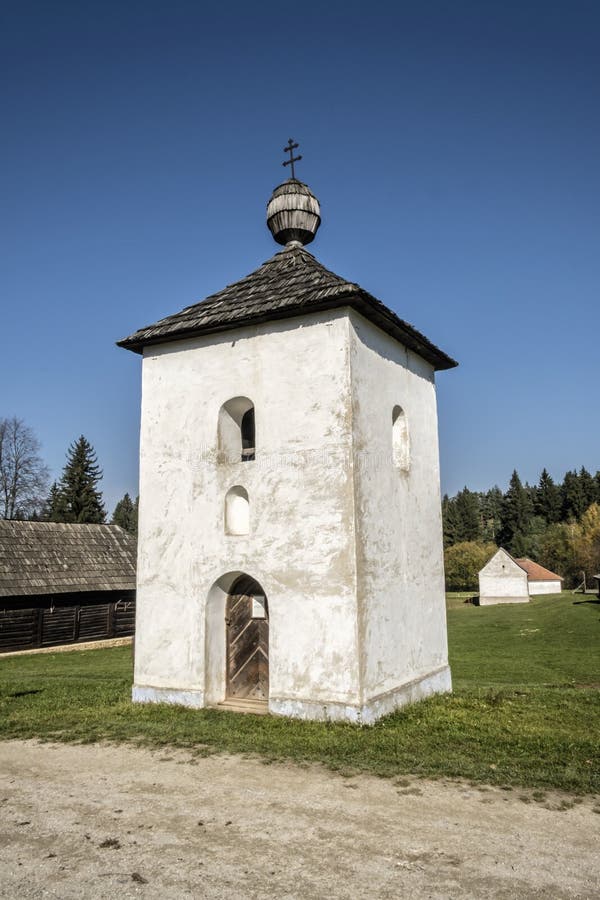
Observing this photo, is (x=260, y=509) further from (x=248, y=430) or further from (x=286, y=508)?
(x=248, y=430)

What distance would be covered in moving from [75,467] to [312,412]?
45.4m

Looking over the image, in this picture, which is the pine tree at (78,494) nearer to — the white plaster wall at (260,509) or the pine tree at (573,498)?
the white plaster wall at (260,509)

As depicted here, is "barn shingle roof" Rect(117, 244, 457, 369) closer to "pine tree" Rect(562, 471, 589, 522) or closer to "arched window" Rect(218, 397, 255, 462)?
"arched window" Rect(218, 397, 255, 462)

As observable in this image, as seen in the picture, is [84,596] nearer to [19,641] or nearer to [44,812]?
[19,641]

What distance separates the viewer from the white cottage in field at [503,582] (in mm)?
59406

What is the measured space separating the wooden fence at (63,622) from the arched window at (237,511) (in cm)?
1574

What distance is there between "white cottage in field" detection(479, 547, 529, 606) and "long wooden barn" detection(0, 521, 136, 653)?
4082cm

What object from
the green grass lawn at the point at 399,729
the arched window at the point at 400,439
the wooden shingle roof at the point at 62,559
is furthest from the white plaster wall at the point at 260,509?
the wooden shingle roof at the point at 62,559

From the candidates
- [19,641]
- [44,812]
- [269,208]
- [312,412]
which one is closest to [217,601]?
[312,412]

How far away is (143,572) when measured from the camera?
1123 centimetres

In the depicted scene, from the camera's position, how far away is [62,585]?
24562mm

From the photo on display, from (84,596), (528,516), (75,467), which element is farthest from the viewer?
(528,516)

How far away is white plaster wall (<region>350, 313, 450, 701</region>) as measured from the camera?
9.72 meters

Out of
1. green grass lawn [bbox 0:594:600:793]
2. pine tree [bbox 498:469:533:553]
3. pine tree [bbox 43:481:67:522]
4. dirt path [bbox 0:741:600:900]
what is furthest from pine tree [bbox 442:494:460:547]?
dirt path [bbox 0:741:600:900]
